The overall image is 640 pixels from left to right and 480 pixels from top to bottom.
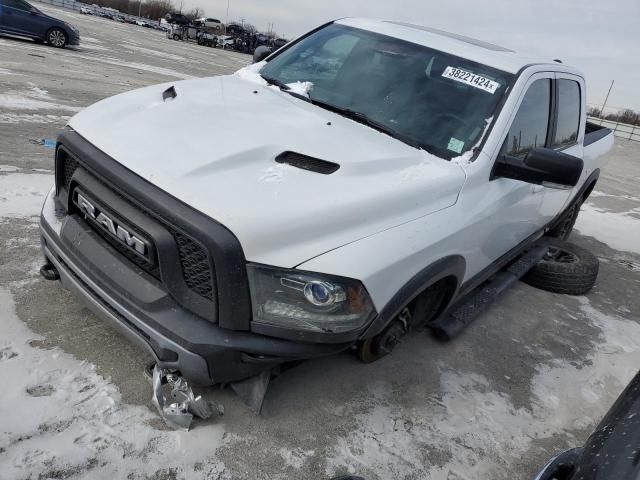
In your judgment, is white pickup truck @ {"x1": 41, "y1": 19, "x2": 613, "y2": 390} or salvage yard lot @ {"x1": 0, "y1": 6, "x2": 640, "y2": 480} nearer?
white pickup truck @ {"x1": 41, "y1": 19, "x2": 613, "y2": 390}

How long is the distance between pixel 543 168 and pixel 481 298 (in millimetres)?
1301

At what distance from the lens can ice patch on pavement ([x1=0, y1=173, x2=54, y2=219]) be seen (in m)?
4.12

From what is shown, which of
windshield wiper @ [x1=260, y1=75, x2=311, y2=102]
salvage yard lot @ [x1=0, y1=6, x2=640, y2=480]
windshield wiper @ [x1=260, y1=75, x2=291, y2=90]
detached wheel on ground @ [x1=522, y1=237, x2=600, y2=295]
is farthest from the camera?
detached wheel on ground @ [x1=522, y1=237, x2=600, y2=295]

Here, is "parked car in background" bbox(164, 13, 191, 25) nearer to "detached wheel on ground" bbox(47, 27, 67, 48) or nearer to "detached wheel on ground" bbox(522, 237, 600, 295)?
"detached wheel on ground" bbox(47, 27, 67, 48)

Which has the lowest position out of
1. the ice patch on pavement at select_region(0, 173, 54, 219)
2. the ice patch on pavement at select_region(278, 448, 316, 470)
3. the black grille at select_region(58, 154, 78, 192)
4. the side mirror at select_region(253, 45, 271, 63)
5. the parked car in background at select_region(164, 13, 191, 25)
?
the ice patch on pavement at select_region(278, 448, 316, 470)

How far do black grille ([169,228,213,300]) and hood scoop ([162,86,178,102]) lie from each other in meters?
1.17

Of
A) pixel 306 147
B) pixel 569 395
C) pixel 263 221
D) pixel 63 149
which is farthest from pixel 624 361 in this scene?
pixel 63 149

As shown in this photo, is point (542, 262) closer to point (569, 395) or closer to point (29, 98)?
point (569, 395)

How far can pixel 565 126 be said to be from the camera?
14.8 feet

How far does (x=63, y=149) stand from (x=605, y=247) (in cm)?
657

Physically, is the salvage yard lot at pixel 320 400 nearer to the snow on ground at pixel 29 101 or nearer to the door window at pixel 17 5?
the snow on ground at pixel 29 101

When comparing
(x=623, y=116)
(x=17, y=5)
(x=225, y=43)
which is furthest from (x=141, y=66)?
(x=623, y=116)

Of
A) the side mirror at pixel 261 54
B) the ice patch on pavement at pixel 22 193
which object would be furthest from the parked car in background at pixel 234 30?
the side mirror at pixel 261 54

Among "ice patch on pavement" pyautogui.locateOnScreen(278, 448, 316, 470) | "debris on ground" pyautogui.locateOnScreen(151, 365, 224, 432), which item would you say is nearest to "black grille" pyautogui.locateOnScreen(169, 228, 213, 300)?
"debris on ground" pyautogui.locateOnScreen(151, 365, 224, 432)
